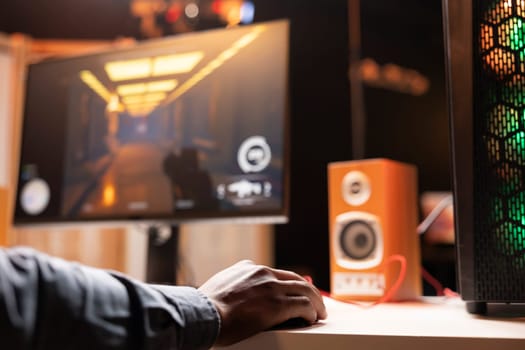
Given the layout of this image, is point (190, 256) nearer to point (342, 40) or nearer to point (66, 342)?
point (342, 40)

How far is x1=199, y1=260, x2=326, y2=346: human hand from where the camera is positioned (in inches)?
22.3

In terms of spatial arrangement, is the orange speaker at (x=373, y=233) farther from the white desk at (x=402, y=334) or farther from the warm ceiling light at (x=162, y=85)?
the warm ceiling light at (x=162, y=85)

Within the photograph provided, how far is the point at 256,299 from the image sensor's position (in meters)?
0.59

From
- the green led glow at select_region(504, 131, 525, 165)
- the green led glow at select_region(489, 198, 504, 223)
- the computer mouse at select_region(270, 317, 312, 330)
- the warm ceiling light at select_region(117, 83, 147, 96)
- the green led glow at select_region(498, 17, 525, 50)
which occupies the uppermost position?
the warm ceiling light at select_region(117, 83, 147, 96)

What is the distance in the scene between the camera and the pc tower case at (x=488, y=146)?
66cm

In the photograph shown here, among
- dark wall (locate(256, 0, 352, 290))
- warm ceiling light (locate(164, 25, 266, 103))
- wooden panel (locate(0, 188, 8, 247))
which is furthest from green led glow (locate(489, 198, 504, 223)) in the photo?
dark wall (locate(256, 0, 352, 290))

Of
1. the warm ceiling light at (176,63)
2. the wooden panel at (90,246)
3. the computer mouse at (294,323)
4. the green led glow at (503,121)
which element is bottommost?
the computer mouse at (294,323)

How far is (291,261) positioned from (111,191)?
3.74 ft

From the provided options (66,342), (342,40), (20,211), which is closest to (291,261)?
(342,40)

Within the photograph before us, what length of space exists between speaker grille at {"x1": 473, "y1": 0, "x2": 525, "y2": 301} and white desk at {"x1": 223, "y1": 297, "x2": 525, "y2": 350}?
5cm

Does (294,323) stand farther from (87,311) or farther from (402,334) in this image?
(87,311)

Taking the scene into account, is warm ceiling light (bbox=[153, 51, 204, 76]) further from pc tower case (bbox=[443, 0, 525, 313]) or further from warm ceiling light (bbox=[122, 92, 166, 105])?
pc tower case (bbox=[443, 0, 525, 313])

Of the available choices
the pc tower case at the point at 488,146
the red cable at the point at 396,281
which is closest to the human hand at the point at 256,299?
the pc tower case at the point at 488,146

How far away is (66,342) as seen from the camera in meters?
0.45
